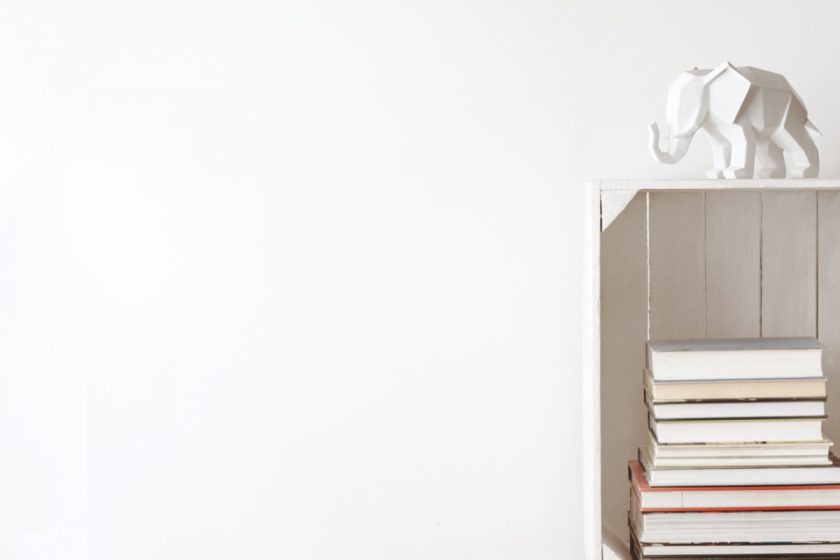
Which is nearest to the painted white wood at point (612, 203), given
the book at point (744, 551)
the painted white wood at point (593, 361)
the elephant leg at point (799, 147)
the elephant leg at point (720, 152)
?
the painted white wood at point (593, 361)

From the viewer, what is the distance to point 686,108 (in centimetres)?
116

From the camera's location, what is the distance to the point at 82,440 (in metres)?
1.48

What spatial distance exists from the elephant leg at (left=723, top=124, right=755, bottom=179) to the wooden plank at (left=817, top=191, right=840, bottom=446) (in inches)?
11.0

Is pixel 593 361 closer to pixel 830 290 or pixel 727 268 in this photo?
pixel 727 268

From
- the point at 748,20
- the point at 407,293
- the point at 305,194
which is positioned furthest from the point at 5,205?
the point at 748,20

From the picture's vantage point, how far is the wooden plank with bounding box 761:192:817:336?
1354mm

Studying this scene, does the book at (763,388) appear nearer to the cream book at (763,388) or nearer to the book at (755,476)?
the cream book at (763,388)

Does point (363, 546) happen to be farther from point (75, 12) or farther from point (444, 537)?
point (75, 12)

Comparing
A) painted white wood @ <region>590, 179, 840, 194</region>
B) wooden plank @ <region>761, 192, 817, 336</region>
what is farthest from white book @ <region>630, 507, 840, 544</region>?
painted white wood @ <region>590, 179, 840, 194</region>

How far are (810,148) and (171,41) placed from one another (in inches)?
44.1

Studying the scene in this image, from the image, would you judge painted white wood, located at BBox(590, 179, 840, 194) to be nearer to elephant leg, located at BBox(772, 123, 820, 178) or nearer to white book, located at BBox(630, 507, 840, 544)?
elephant leg, located at BBox(772, 123, 820, 178)

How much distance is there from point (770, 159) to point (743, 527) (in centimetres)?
56

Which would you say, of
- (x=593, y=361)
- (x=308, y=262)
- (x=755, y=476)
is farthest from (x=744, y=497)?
(x=308, y=262)

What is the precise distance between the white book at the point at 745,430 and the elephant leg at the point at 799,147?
0.38 m
